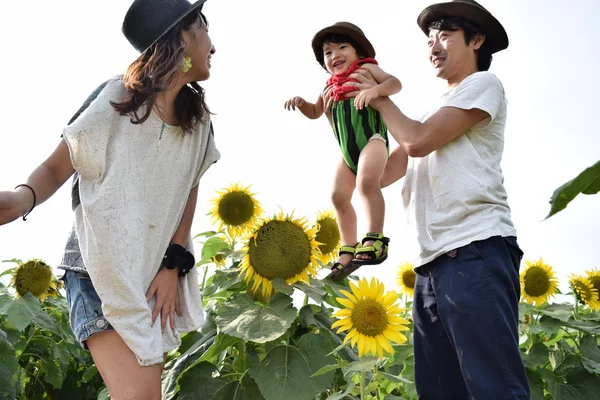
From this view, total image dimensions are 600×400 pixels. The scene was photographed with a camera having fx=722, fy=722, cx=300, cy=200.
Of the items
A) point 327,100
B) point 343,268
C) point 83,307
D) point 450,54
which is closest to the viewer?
point 83,307

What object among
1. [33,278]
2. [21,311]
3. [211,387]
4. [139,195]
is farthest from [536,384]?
[33,278]

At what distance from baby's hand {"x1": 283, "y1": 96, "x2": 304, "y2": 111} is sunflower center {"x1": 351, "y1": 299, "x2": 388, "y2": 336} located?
4.06 feet

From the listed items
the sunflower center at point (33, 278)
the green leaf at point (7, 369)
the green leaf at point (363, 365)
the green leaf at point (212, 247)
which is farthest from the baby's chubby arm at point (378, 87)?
the sunflower center at point (33, 278)

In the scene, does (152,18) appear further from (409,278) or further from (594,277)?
(594,277)

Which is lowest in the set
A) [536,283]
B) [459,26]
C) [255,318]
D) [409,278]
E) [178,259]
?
[536,283]

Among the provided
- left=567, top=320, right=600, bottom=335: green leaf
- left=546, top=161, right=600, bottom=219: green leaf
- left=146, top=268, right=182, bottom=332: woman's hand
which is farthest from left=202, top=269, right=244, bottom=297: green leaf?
left=546, top=161, right=600, bottom=219: green leaf

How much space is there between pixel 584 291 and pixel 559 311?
731 mm

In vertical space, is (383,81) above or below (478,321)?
above

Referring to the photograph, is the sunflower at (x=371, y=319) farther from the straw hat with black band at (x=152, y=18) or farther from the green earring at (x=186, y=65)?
the straw hat with black band at (x=152, y=18)

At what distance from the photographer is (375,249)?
3057 mm

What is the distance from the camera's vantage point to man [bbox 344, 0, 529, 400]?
7.57 ft

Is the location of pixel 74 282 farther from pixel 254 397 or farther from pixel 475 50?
pixel 475 50

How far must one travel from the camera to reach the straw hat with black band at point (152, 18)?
102 inches

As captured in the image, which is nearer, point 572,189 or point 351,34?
point 572,189
